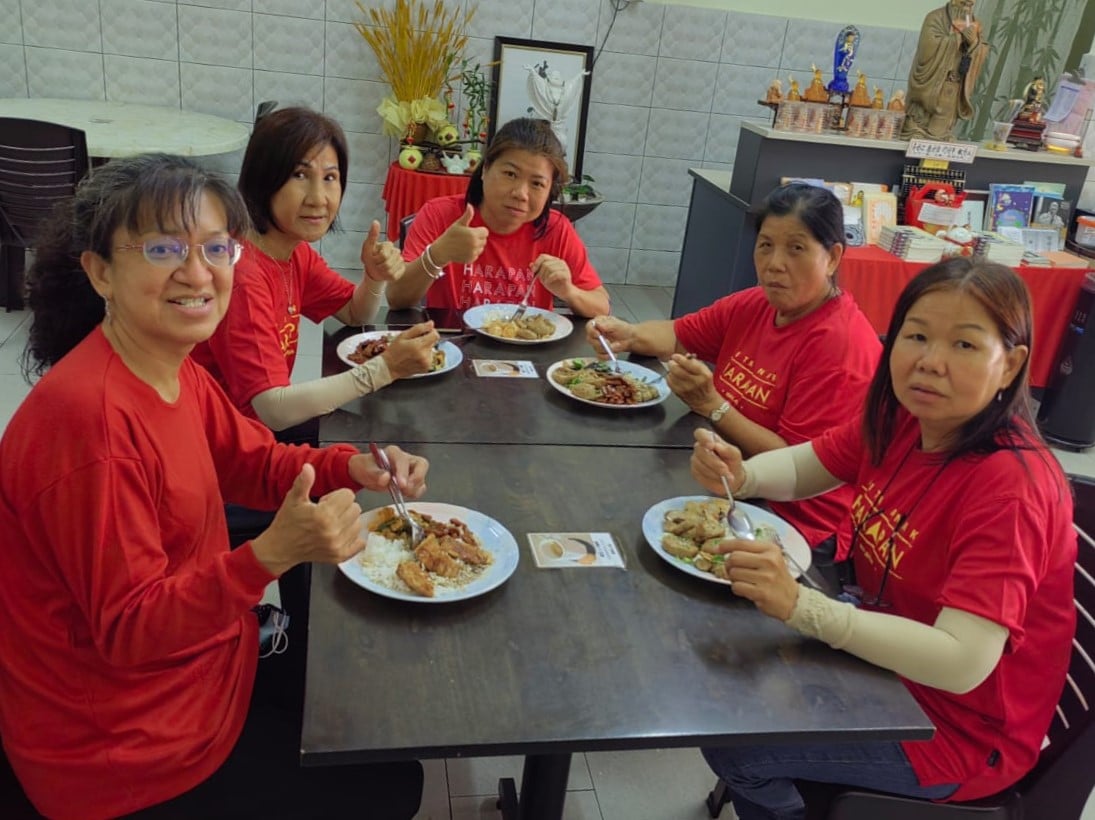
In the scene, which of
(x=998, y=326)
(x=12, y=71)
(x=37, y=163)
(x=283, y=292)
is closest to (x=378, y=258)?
(x=283, y=292)

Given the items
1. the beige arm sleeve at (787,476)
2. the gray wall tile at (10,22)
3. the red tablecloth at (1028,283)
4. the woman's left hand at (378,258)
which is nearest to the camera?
the beige arm sleeve at (787,476)

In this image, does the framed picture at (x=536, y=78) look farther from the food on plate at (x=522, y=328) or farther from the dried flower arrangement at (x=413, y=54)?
the food on plate at (x=522, y=328)

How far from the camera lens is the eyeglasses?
45.9 inches

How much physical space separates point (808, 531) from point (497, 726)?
102 centimetres

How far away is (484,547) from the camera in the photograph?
4.48ft

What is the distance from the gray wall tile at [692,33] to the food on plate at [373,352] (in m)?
3.82

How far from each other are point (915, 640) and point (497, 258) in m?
1.77

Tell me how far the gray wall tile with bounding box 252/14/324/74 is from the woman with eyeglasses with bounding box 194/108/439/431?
3196mm

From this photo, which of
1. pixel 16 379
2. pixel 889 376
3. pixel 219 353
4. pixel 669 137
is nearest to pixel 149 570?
pixel 219 353

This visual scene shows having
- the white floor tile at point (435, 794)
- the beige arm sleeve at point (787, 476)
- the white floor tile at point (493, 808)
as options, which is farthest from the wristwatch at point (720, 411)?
the white floor tile at point (435, 794)

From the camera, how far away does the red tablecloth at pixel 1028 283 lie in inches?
152

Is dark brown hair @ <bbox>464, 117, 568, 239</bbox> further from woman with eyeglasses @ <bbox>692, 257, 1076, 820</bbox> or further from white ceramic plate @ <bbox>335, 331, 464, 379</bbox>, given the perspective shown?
woman with eyeglasses @ <bbox>692, 257, 1076, 820</bbox>

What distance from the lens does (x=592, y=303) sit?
2592mm

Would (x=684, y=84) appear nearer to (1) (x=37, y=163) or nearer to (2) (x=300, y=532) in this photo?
(1) (x=37, y=163)
